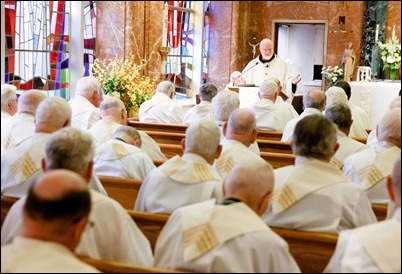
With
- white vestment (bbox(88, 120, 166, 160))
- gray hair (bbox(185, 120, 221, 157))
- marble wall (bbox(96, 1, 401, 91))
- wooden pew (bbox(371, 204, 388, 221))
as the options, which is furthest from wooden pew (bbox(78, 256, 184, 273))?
marble wall (bbox(96, 1, 401, 91))

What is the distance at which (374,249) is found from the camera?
3170 mm

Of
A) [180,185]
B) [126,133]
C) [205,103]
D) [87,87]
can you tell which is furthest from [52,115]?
[205,103]

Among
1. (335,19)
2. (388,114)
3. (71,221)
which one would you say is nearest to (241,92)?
(335,19)

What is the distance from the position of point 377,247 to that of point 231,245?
65 centimetres

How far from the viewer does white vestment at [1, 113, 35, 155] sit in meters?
6.27

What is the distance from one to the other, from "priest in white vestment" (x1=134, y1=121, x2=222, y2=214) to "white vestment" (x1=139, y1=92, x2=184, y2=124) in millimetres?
5127

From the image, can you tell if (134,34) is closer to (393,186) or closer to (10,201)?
(10,201)

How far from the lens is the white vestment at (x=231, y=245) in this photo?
3.38 m

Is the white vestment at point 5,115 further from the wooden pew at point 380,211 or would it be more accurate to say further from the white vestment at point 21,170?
the wooden pew at point 380,211

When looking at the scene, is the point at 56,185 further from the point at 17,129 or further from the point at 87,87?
the point at 87,87

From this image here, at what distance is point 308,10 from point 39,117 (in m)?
12.7

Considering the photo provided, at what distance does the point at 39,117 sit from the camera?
5242 mm

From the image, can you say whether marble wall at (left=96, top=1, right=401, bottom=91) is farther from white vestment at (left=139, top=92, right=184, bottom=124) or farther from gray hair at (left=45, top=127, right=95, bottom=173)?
gray hair at (left=45, top=127, right=95, bottom=173)

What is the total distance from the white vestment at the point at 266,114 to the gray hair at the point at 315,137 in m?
4.93
